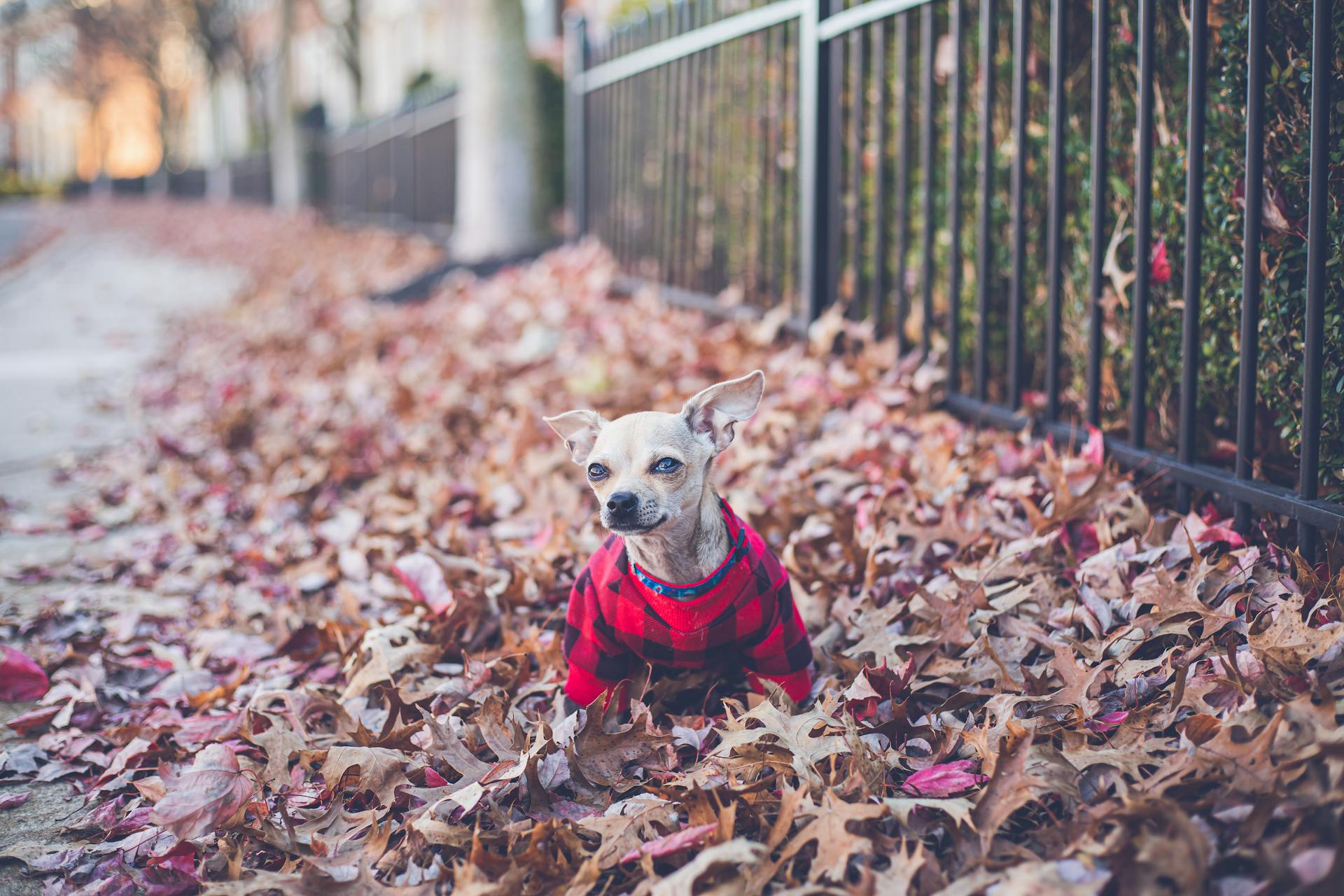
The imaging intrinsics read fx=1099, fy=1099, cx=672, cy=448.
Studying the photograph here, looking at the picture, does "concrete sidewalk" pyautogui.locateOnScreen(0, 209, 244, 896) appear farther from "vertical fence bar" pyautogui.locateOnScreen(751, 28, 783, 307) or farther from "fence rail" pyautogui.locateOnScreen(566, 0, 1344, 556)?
"vertical fence bar" pyautogui.locateOnScreen(751, 28, 783, 307)

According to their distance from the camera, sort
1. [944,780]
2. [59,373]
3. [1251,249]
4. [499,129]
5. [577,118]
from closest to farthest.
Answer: [944,780], [1251,249], [59,373], [577,118], [499,129]

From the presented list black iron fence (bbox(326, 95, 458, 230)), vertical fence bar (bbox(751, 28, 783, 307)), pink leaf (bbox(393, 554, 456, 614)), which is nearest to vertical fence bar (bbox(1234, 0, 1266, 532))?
pink leaf (bbox(393, 554, 456, 614))

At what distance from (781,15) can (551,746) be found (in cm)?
400

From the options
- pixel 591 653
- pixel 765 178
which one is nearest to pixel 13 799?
pixel 591 653

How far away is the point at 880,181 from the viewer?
462 cm

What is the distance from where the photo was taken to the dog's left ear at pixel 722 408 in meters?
2.62

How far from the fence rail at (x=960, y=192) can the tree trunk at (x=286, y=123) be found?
1338cm

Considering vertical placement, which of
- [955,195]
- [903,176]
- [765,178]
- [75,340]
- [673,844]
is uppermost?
[765,178]

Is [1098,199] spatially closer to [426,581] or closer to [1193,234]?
[1193,234]

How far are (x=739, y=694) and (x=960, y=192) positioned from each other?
2.20 m

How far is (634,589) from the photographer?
2619mm

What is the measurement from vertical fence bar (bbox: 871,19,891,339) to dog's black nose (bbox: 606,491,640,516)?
252cm

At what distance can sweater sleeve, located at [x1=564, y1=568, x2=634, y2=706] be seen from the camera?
→ 2.65m

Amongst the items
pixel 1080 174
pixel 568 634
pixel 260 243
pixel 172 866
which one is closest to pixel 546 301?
pixel 1080 174
